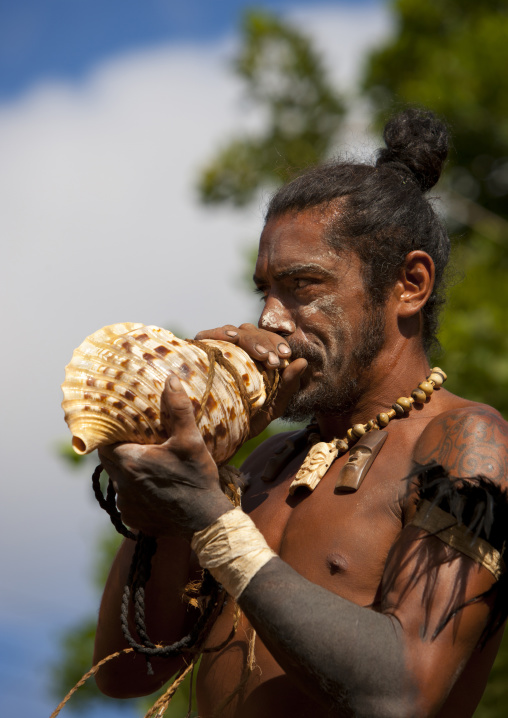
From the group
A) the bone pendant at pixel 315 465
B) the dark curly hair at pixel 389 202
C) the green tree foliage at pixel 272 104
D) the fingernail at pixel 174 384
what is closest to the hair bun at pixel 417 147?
the dark curly hair at pixel 389 202

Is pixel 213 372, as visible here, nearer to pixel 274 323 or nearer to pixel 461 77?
pixel 274 323

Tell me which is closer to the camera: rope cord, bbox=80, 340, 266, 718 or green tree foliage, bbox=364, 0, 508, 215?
rope cord, bbox=80, 340, 266, 718

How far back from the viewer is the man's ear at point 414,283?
2.85 m

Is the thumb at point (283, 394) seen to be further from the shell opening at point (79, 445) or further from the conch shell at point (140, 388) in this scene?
the shell opening at point (79, 445)

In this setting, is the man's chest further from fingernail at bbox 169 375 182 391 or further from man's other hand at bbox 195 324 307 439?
fingernail at bbox 169 375 182 391

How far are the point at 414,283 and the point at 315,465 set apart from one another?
26.7 inches

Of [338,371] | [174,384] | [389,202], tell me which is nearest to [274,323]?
[338,371]

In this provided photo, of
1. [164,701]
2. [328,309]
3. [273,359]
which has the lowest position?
[164,701]

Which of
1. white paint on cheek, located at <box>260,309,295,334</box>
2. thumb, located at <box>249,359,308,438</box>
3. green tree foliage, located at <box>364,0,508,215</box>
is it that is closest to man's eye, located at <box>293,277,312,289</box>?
white paint on cheek, located at <box>260,309,295,334</box>

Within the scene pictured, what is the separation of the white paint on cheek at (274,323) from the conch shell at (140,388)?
41 centimetres

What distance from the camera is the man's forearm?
1.99 meters

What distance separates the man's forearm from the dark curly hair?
3.48 feet

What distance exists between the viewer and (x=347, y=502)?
2459mm

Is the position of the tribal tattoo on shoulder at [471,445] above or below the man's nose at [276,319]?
below
